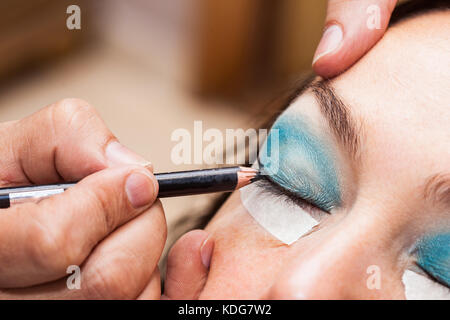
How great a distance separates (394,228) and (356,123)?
135mm

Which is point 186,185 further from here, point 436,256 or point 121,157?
point 436,256

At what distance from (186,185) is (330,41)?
0.32 meters

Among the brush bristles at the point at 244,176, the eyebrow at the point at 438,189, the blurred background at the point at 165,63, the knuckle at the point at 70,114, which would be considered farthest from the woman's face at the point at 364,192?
the blurred background at the point at 165,63

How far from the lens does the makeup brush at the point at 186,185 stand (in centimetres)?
62

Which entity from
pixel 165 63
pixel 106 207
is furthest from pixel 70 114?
pixel 165 63

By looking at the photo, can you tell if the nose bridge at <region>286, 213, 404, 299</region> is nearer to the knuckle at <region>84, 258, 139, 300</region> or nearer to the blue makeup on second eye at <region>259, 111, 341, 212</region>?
the blue makeup on second eye at <region>259, 111, 341, 212</region>

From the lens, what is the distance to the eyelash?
706mm

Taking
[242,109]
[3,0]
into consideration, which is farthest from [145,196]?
[3,0]

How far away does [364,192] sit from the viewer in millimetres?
616

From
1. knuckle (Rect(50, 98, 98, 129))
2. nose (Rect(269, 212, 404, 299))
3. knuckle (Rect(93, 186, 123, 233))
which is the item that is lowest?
nose (Rect(269, 212, 404, 299))

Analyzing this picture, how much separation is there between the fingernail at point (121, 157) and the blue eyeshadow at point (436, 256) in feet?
1.14

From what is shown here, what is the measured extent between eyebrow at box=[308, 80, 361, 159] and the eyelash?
106 millimetres

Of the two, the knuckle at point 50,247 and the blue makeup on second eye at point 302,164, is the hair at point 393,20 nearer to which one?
the blue makeup on second eye at point 302,164

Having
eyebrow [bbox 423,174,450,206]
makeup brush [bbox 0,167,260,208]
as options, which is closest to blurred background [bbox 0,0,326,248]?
makeup brush [bbox 0,167,260,208]
